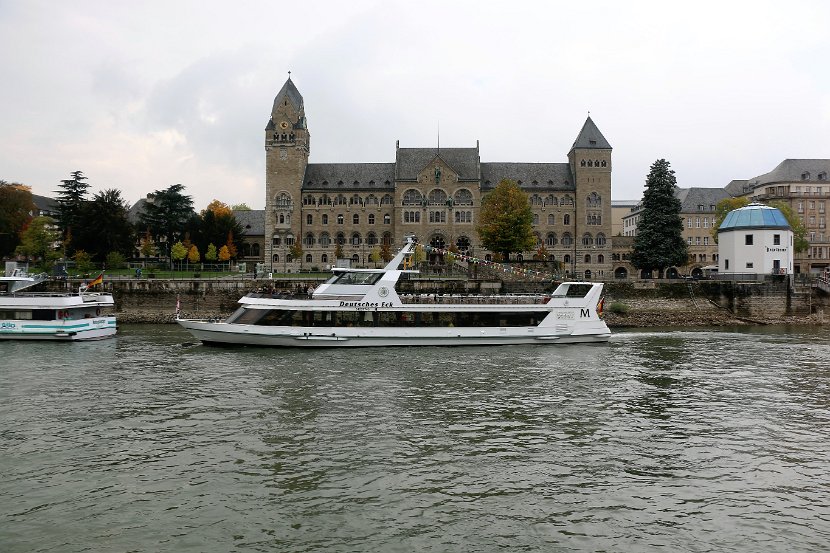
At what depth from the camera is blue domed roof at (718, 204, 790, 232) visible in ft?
197

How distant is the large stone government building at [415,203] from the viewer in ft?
289

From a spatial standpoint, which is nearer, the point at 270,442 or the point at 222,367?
the point at 270,442

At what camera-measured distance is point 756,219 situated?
60.6m

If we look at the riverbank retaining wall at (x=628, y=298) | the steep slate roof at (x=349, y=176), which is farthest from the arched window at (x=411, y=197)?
the riverbank retaining wall at (x=628, y=298)

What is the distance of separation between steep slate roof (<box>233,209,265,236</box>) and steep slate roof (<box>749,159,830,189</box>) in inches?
2895

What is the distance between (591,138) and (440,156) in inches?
797

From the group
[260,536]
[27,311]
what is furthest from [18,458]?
[27,311]

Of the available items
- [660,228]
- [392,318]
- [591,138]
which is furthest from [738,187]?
→ [392,318]

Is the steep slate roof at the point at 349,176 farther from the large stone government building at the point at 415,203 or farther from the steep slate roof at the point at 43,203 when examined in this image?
the steep slate roof at the point at 43,203

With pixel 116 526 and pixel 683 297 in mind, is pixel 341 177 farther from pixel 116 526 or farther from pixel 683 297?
pixel 116 526

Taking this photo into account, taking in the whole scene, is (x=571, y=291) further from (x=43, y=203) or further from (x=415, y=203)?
(x=43, y=203)

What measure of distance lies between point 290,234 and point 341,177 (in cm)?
1050

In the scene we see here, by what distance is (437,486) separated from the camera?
14.0m

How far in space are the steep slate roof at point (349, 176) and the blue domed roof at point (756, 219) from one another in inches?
1721
